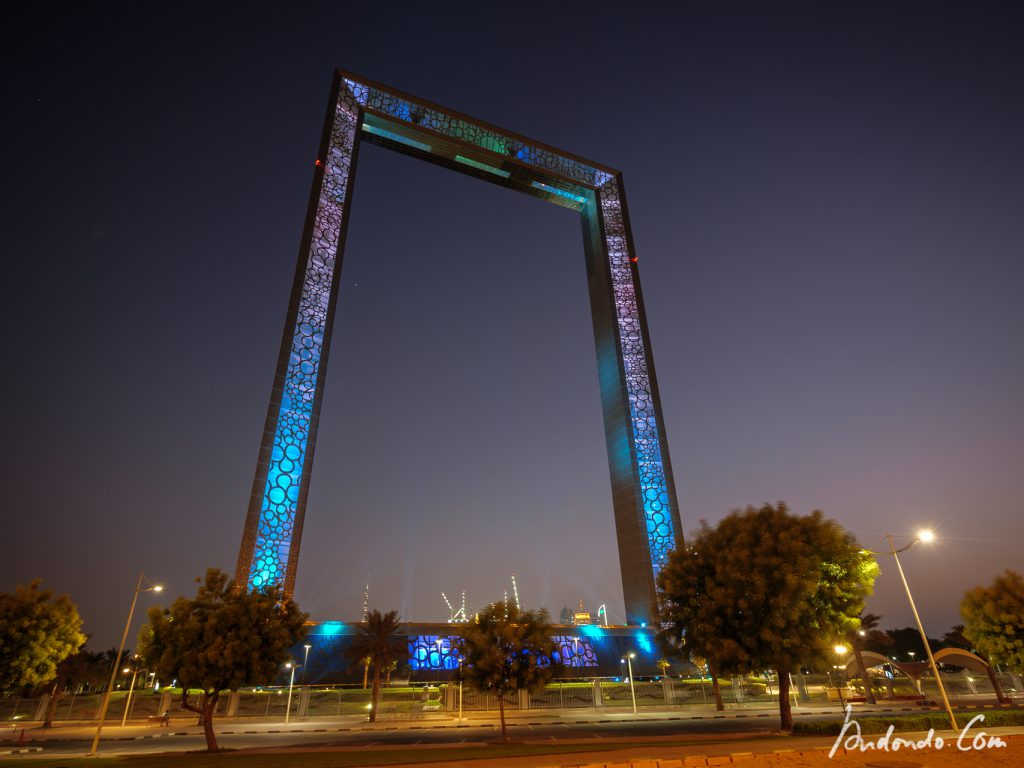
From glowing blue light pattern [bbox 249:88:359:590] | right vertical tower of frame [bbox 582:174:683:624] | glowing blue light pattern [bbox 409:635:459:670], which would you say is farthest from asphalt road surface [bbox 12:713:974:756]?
right vertical tower of frame [bbox 582:174:683:624]

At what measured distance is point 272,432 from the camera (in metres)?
47.0

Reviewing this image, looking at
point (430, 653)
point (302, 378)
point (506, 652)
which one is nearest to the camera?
point (506, 652)

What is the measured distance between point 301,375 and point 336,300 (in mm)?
8739

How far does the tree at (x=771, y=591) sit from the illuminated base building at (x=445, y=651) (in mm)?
24395

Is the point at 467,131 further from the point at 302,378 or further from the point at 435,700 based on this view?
the point at 435,700

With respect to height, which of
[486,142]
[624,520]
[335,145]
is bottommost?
[624,520]

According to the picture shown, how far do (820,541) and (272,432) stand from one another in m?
39.8

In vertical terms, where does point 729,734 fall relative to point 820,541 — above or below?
below

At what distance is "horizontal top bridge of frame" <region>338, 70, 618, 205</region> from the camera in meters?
65.9

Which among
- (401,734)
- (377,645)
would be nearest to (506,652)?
(401,734)

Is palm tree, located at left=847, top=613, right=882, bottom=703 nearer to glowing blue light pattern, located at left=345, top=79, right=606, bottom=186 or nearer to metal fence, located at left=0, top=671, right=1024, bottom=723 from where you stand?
metal fence, located at left=0, top=671, right=1024, bottom=723

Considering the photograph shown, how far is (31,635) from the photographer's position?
1213 inches

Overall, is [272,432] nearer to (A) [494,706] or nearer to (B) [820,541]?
(A) [494,706]

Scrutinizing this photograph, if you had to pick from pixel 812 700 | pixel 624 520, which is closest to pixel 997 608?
pixel 812 700
